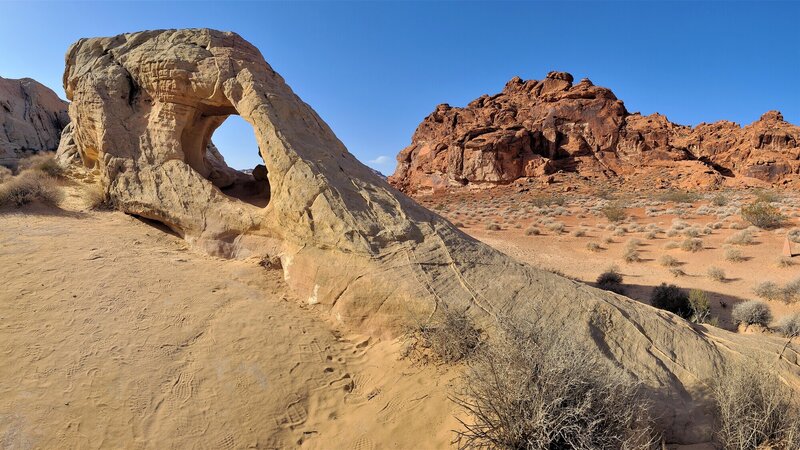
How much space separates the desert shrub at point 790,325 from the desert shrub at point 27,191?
43.9 ft

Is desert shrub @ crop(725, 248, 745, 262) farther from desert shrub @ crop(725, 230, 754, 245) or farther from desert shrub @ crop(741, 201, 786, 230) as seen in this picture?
desert shrub @ crop(741, 201, 786, 230)

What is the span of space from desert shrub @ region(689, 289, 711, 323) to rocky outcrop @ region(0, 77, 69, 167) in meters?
26.7

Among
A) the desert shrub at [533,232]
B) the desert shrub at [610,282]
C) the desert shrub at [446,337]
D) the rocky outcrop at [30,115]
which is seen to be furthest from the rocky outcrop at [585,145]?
the desert shrub at [446,337]

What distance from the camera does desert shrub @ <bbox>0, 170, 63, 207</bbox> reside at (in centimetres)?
685

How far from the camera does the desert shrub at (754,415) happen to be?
2.95m

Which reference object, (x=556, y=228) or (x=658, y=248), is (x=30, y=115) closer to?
(x=556, y=228)

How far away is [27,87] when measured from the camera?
86.6 feet

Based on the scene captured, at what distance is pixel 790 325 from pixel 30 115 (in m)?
36.5

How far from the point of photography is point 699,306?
7820mm

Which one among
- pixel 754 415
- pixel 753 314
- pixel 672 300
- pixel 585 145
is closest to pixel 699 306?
pixel 672 300

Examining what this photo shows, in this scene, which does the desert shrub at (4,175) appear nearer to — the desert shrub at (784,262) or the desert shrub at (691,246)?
the desert shrub at (691,246)

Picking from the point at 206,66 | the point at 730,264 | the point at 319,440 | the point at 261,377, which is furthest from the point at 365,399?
the point at 730,264

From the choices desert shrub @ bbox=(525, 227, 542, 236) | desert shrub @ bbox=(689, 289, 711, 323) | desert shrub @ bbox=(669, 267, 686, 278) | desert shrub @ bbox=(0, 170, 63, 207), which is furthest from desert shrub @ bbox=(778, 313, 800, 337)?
desert shrub @ bbox=(0, 170, 63, 207)

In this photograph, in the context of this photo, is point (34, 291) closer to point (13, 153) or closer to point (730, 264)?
point (730, 264)
